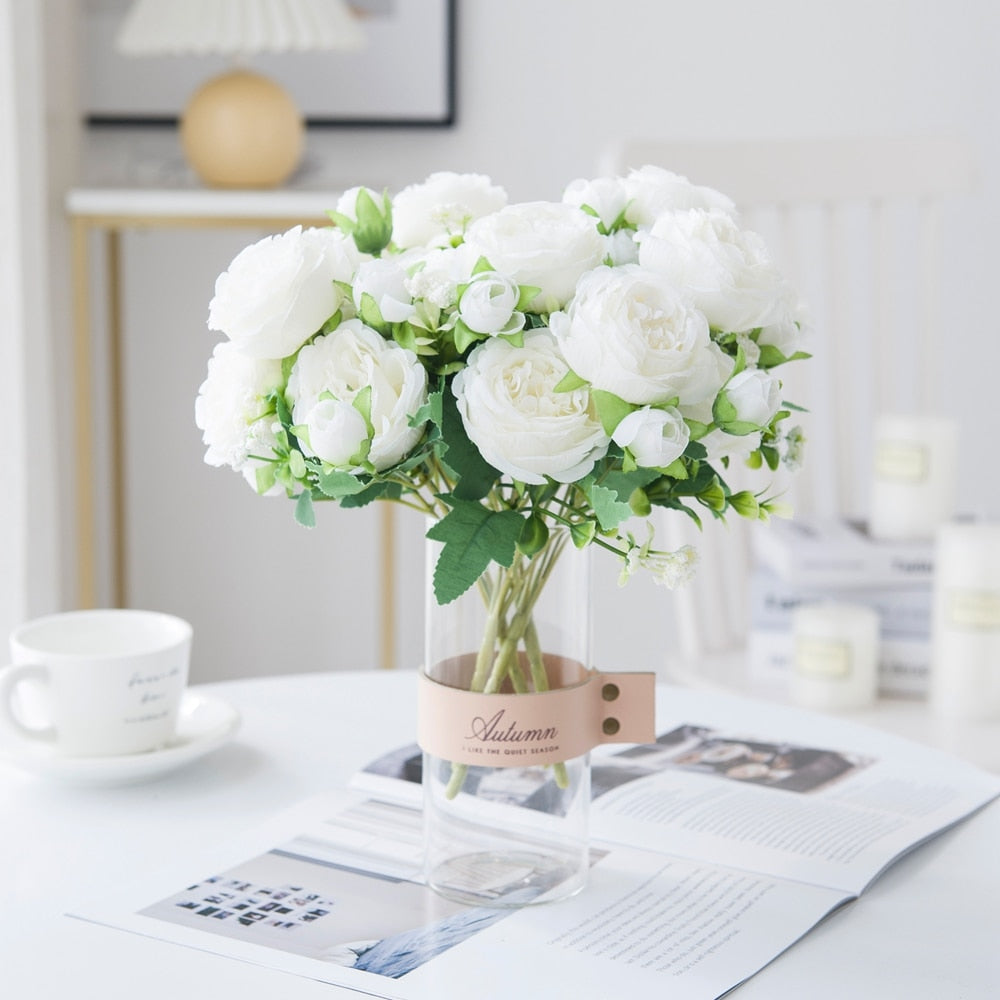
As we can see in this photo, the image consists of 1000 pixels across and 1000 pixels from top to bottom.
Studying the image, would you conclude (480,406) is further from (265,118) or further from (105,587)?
(105,587)

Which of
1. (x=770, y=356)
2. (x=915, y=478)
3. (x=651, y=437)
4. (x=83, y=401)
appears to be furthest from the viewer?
(x=83, y=401)

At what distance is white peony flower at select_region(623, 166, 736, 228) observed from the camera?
29.2 inches

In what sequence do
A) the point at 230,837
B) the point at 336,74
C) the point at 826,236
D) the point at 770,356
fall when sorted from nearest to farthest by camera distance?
the point at 770,356 → the point at 230,837 → the point at 826,236 → the point at 336,74

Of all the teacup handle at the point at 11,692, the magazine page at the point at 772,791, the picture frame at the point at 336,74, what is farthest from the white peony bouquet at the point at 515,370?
the picture frame at the point at 336,74

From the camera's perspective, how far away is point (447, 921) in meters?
0.74

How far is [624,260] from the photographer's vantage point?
72cm

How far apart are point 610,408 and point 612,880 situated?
11.7 inches

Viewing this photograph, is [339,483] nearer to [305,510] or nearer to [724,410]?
[305,510]

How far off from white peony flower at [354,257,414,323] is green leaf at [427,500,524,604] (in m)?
0.10

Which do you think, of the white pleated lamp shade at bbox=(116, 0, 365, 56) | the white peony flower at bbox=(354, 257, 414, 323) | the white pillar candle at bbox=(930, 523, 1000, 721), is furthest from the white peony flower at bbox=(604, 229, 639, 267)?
the white pleated lamp shade at bbox=(116, 0, 365, 56)

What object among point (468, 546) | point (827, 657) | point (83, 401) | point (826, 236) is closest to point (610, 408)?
point (468, 546)

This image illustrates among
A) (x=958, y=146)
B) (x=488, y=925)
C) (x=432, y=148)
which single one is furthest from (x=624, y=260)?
(x=432, y=148)

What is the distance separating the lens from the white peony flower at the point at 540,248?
0.67 meters

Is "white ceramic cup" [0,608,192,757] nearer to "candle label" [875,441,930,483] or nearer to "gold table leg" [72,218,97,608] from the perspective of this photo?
"candle label" [875,441,930,483]
